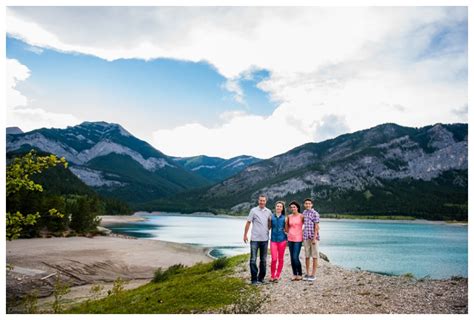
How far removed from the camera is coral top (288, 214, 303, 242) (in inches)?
610

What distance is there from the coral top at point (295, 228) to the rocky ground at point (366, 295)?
1796 millimetres

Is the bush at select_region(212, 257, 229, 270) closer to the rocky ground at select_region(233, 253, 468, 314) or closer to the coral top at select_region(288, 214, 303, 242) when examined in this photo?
the rocky ground at select_region(233, 253, 468, 314)

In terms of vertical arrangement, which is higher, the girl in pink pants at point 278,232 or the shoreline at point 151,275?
the girl in pink pants at point 278,232

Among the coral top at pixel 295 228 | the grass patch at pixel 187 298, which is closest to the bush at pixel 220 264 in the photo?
the grass patch at pixel 187 298

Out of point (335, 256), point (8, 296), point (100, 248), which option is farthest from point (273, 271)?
point (335, 256)

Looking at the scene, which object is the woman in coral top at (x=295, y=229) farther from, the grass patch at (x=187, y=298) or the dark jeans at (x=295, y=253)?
the grass patch at (x=187, y=298)

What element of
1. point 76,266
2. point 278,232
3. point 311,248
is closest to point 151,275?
point 76,266

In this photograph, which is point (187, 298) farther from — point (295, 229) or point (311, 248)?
point (311, 248)

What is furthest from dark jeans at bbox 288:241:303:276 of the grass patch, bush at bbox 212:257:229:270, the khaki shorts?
bush at bbox 212:257:229:270

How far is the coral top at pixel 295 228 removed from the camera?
610 inches

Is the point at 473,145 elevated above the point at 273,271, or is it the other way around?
the point at 473,145

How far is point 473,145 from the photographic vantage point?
11992 millimetres
